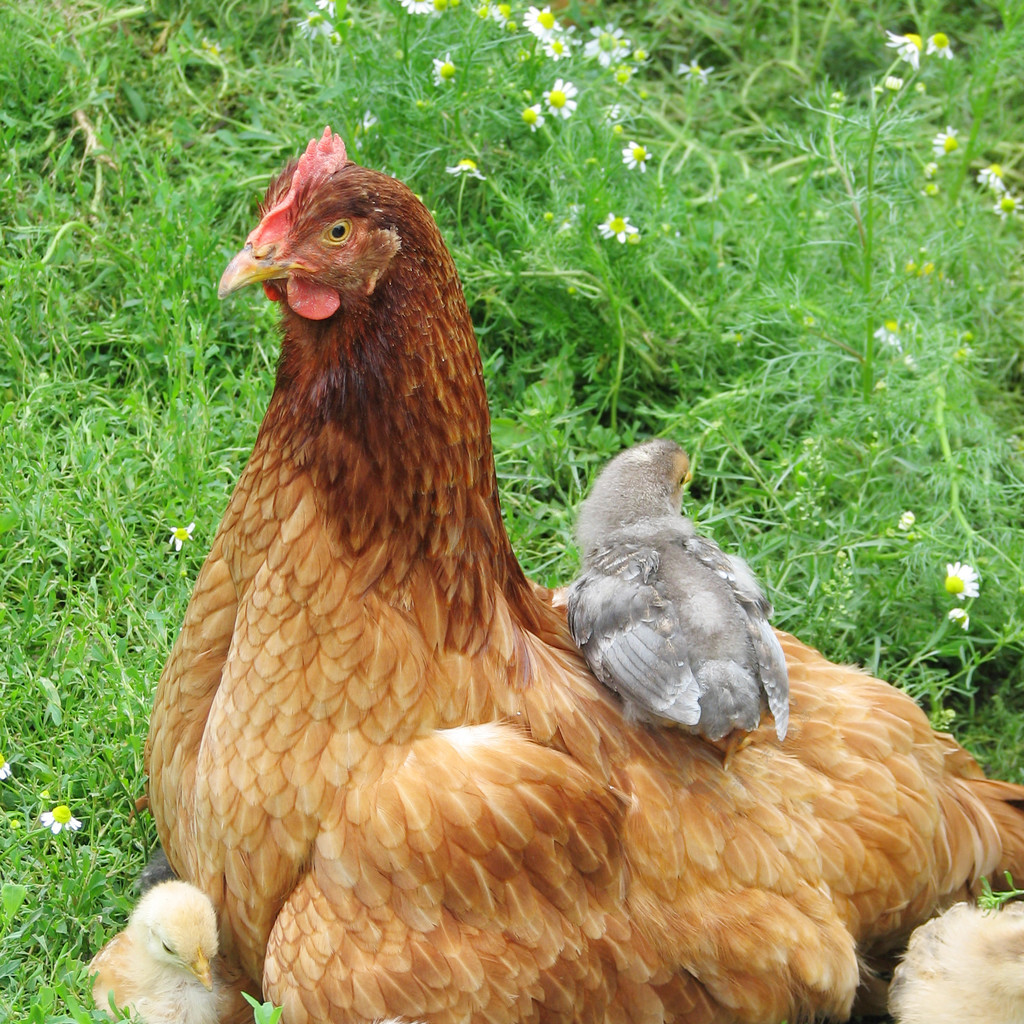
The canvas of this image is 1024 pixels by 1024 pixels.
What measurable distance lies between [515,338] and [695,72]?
157cm

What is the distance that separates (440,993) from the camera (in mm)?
2379

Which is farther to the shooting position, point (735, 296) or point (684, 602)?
point (735, 296)

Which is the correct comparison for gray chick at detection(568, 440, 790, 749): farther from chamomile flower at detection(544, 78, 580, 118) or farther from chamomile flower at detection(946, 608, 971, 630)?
chamomile flower at detection(544, 78, 580, 118)

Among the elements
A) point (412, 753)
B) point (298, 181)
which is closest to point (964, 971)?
point (412, 753)

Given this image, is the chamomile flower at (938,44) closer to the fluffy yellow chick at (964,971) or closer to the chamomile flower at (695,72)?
the chamomile flower at (695,72)

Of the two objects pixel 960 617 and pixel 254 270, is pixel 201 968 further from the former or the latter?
pixel 960 617

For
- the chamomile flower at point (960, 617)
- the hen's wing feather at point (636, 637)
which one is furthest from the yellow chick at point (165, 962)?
the chamomile flower at point (960, 617)

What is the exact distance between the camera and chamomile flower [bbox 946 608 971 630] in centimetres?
351

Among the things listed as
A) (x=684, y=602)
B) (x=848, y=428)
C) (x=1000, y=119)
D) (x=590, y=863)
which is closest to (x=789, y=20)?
(x=1000, y=119)

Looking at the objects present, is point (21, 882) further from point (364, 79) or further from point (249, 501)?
point (364, 79)

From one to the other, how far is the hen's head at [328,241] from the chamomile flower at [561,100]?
2.03 metres

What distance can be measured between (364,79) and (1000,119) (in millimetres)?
2791

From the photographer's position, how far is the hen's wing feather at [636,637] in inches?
101

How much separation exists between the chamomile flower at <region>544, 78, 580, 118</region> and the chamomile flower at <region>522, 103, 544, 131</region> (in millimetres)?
44
